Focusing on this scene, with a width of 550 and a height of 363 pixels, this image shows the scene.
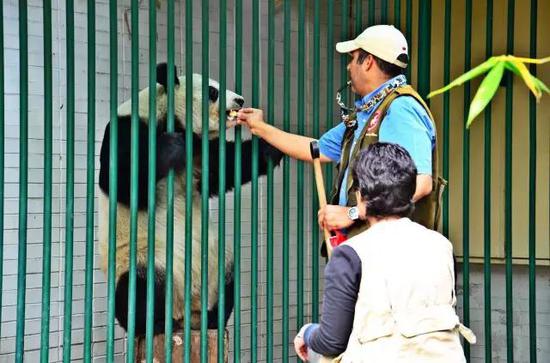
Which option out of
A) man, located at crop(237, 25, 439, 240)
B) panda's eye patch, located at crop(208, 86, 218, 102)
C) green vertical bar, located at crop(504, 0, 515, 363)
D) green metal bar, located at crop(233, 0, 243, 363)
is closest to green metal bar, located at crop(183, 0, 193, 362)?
green metal bar, located at crop(233, 0, 243, 363)

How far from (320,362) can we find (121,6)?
3.41 meters

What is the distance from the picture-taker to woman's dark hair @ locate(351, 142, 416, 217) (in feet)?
7.77

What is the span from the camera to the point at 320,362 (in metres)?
2.53

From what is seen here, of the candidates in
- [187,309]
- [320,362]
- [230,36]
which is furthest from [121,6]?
[320,362]

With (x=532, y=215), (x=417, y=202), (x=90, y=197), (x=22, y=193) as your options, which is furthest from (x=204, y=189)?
(x=532, y=215)

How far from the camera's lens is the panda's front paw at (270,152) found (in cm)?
386

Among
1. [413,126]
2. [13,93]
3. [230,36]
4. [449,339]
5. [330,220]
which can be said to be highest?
[230,36]

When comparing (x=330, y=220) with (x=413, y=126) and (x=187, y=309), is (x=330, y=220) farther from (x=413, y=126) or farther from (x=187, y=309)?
(x=187, y=309)

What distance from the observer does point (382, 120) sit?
3051 mm

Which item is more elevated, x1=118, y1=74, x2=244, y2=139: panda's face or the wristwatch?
x1=118, y1=74, x2=244, y2=139: panda's face

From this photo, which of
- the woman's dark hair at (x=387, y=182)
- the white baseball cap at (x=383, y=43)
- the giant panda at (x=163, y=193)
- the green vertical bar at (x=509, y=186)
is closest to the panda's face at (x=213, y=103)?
the giant panda at (x=163, y=193)

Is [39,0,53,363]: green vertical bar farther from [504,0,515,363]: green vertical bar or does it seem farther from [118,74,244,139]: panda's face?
[504,0,515,363]: green vertical bar

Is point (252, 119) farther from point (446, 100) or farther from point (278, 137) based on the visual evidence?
point (446, 100)

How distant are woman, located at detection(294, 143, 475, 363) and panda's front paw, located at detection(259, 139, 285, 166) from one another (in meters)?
1.48
